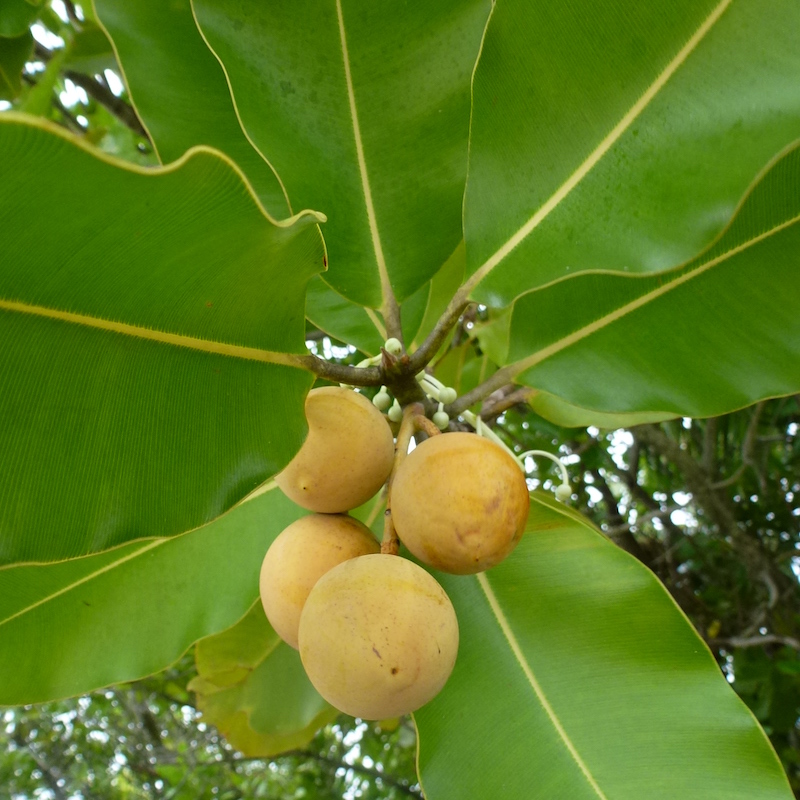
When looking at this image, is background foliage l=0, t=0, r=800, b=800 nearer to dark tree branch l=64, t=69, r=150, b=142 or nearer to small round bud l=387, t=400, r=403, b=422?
dark tree branch l=64, t=69, r=150, b=142

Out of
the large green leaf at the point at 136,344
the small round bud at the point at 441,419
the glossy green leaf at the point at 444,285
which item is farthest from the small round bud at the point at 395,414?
the glossy green leaf at the point at 444,285

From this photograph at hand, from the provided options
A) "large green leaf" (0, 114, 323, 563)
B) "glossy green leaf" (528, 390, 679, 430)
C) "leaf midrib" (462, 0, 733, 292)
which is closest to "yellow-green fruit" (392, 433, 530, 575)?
"large green leaf" (0, 114, 323, 563)

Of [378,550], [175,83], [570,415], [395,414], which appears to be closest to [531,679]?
[378,550]

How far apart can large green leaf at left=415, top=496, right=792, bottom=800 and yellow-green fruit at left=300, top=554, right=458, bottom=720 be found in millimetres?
283

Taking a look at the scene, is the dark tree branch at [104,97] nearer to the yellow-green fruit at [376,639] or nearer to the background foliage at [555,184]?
the background foliage at [555,184]

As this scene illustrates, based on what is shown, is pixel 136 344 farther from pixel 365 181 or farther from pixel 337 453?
pixel 365 181

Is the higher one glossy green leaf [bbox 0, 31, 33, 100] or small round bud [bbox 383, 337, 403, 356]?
glossy green leaf [bbox 0, 31, 33, 100]

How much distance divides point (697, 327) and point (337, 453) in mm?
555

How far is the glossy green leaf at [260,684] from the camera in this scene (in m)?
1.62

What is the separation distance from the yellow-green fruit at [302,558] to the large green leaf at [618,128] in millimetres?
337

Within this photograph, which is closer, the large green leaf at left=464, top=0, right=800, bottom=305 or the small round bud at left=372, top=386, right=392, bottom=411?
the large green leaf at left=464, top=0, right=800, bottom=305

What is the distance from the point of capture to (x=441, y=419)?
104cm

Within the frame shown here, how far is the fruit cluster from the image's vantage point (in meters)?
0.71

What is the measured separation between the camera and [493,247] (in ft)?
3.03
